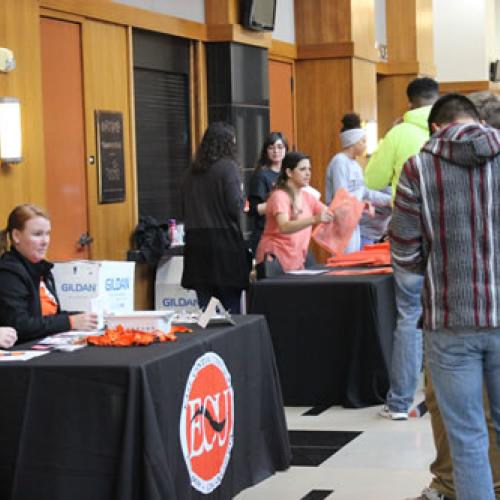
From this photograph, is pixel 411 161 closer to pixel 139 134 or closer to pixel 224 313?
pixel 224 313

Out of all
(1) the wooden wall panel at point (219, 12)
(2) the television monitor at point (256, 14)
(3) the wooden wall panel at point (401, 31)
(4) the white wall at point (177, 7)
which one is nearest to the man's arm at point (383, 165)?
(4) the white wall at point (177, 7)

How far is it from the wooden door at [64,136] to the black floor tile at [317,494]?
3421 millimetres

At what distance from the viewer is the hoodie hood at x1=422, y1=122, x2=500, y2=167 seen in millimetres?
3717

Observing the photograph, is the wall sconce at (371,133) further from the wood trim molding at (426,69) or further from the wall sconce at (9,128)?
the wall sconce at (9,128)

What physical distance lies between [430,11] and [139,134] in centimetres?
946

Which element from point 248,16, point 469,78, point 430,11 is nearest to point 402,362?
point 248,16

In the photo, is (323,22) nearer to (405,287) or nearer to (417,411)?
(417,411)

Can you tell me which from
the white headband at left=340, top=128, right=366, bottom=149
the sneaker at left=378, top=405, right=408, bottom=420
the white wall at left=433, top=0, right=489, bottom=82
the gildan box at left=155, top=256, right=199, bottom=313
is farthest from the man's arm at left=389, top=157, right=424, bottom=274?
the white wall at left=433, top=0, right=489, bottom=82

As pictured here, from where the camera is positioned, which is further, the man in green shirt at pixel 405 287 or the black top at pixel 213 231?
the black top at pixel 213 231

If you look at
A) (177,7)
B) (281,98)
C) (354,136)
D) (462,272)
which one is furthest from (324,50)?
(462,272)

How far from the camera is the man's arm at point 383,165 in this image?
7.05m

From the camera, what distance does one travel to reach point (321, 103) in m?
13.5

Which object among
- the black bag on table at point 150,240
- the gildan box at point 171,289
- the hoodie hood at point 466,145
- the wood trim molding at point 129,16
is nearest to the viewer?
the hoodie hood at point 466,145

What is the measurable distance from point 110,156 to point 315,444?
3.54m
